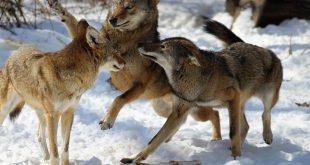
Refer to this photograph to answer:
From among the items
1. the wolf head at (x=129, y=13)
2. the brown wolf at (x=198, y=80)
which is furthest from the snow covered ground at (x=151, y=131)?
the wolf head at (x=129, y=13)

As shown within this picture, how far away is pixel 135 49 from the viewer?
687 centimetres

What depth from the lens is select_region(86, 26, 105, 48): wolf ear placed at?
5.88 m

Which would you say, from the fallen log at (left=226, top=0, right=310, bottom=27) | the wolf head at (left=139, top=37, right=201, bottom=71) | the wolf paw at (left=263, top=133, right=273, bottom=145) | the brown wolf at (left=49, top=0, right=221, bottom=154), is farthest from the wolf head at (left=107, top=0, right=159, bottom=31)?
the fallen log at (left=226, top=0, right=310, bottom=27)

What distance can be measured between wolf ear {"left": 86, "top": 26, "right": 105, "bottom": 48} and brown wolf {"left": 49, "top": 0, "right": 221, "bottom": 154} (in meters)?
0.64

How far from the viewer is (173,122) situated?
21.7 feet

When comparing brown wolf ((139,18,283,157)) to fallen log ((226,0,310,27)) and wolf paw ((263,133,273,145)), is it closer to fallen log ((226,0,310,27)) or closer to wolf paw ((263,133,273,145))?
wolf paw ((263,133,273,145))

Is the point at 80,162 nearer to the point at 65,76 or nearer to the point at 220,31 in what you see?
the point at 65,76

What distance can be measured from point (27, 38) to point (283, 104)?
5.32 meters

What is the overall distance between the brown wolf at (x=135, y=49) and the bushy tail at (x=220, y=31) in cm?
86

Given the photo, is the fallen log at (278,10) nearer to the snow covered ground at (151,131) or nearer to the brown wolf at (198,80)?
the snow covered ground at (151,131)

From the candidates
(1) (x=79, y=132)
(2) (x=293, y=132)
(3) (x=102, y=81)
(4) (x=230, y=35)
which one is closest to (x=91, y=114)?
(1) (x=79, y=132)

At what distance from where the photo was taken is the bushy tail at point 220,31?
7549mm

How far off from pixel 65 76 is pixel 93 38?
493mm

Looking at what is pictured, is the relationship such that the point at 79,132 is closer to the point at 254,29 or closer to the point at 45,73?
the point at 45,73
